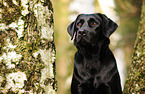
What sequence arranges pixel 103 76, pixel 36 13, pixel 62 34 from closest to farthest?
1. pixel 36 13
2. pixel 103 76
3. pixel 62 34

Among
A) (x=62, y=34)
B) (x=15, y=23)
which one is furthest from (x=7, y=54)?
(x=62, y=34)

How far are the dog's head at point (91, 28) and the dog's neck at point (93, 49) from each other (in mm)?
108

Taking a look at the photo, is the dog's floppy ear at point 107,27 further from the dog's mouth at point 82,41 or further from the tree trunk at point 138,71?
the tree trunk at point 138,71

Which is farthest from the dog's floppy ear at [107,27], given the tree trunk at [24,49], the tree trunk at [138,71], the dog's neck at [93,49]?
the tree trunk at [24,49]

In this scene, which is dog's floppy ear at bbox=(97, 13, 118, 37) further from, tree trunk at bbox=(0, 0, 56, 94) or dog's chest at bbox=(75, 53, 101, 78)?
tree trunk at bbox=(0, 0, 56, 94)

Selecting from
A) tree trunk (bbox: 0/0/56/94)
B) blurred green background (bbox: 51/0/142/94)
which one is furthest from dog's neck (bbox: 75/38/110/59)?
blurred green background (bbox: 51/0/142/94)

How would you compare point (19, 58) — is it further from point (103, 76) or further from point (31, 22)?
point (103, 76)

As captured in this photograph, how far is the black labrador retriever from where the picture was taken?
3188 millimetres

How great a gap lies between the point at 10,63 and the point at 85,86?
1278 mm

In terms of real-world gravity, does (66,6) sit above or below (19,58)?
above

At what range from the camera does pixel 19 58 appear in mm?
2666

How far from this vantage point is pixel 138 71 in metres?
3.75

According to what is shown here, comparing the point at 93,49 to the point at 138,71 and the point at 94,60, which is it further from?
the point at 138,71

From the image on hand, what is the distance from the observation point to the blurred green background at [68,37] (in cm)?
1029
